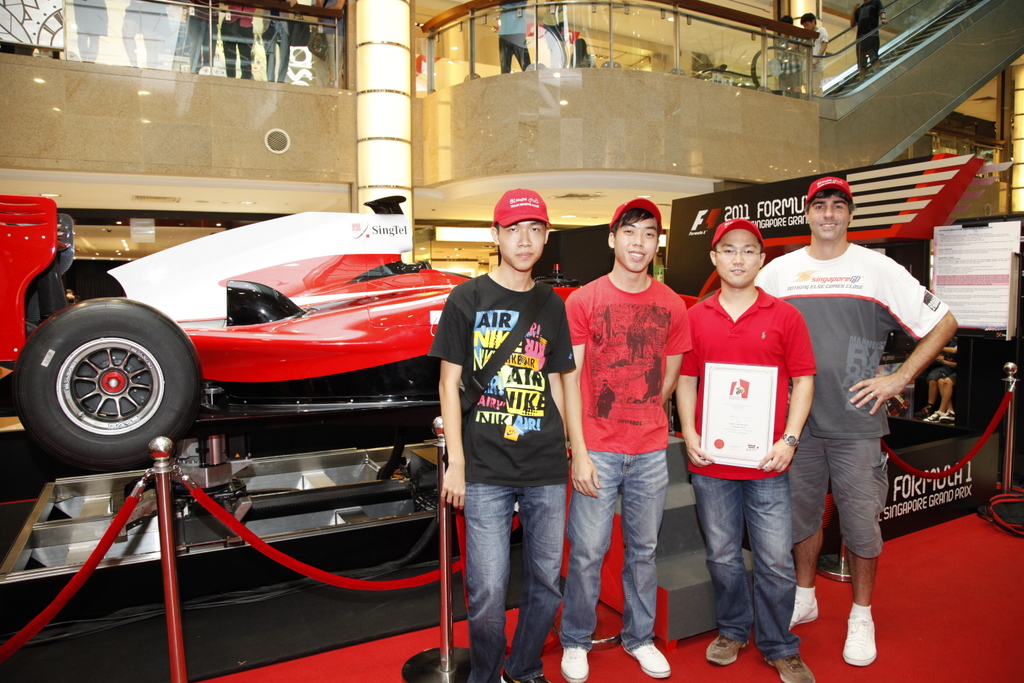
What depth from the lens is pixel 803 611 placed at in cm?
308

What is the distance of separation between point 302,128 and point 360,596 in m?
8.13

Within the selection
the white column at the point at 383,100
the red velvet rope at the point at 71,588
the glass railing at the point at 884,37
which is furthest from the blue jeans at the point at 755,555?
the glass railing at the point at 884,37

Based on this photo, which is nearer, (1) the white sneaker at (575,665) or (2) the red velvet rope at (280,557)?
(2) the red velvet rope at (280,557)

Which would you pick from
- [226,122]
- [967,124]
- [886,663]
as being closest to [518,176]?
[226,122]

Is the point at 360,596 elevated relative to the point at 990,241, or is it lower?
lower

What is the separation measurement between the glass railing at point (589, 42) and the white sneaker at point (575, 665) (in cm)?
915

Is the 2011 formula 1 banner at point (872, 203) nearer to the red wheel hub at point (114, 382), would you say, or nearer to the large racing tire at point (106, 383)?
the large racing tire at point (106, 383)

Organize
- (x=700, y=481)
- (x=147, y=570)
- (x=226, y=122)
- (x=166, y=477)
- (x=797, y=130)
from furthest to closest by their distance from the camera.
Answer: (x=797, y=130) → (x=226, y=122) → (x=147, y=570) → (x=700, y=481) → (x=166, y=477)

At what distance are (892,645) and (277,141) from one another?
9.51 meters

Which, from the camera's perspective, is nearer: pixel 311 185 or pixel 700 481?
pixel 700 481

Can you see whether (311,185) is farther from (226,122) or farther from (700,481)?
(700,481)

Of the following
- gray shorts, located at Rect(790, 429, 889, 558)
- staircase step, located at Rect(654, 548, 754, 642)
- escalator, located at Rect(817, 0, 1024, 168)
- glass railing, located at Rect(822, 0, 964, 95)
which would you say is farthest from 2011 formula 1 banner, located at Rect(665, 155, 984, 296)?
glass railing, located at Rect(822, 0, 964, 95)

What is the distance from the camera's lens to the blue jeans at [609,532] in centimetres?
258

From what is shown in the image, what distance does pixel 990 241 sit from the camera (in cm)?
526
